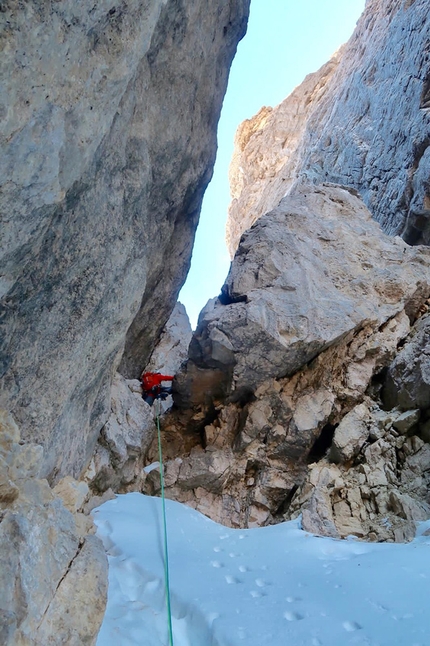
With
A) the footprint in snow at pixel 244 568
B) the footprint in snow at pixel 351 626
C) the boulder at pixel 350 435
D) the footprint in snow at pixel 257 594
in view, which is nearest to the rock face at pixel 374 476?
the boulder at pixel 350 435

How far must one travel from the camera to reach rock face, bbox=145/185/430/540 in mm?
8484

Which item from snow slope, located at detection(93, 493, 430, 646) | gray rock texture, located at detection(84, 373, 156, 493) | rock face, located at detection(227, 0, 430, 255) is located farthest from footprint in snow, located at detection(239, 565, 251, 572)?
rock face, located at detection(227, 0, 430, 255)

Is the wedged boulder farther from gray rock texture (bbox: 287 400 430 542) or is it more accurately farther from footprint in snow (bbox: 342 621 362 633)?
footprint in snow (bbox: 342 621 362 633)

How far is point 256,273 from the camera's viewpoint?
1009 centimetres

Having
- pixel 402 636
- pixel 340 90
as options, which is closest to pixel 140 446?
pixel 402 636

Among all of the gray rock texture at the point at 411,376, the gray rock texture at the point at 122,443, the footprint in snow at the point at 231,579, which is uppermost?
the gray rock texture at the point at 411,376

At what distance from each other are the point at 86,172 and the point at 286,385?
243 inches

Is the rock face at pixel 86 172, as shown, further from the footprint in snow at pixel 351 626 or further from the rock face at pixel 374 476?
the rock face at pixel 374 476

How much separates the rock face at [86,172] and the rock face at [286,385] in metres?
2.25

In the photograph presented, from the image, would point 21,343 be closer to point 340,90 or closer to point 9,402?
point 9,402

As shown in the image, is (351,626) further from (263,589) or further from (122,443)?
(122,443)

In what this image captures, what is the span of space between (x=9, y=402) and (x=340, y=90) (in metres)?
20.3

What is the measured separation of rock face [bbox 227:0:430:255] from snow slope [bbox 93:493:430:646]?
10.4 metres

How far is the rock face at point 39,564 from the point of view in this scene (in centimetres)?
300
